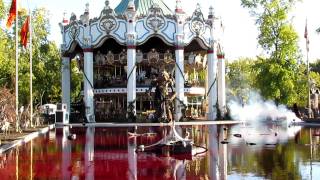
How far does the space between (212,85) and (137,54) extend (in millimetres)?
9099

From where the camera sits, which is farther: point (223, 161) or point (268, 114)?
point (268, 114)

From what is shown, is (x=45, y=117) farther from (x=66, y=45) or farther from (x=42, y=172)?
(x=42, y=172)

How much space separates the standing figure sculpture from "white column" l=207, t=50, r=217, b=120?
902 cm

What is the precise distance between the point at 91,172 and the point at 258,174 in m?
5.13

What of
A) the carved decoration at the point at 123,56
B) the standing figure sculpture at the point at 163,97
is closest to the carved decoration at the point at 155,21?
the carved decoration at the point at 123,56

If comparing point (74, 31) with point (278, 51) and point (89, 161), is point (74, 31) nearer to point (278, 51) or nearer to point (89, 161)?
point (278, 51)

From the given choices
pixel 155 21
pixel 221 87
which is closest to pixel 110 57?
pixel 155 21

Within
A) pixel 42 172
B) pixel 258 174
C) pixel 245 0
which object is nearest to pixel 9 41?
pixel 245 0

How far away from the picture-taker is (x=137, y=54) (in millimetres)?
57500

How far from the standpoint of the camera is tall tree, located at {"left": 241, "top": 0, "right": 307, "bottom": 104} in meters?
55.1

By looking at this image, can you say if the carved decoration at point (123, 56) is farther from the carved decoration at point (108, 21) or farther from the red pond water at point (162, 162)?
the red pond water at point (162, 162)

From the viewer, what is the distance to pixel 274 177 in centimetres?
1428

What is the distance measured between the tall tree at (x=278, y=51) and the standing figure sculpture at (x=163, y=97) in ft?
47.1

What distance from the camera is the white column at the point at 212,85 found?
55912 millimetres
